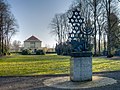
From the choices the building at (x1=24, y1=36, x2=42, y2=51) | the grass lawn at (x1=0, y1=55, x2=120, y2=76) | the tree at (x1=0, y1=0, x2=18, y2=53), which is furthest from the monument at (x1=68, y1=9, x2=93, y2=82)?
the building at (x1=24, y1=36, x2=42, y2=51)

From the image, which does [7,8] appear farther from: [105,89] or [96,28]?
[105,89]

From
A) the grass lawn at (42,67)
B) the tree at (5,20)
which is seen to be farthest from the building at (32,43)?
the grass lawn at (42,67)

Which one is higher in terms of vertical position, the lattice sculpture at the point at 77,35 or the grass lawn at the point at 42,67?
the lattice sculpture at the point at 77,35

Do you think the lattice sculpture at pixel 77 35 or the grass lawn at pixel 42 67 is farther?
the grass lawn at pixel 42 67

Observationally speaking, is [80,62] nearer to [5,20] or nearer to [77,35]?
[77,35]

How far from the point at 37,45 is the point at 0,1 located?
7377 centimetres

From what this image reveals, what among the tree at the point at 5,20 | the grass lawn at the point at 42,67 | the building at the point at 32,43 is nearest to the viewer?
the grass lawn at the point at 42,67

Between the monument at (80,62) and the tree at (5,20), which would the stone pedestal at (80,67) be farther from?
the tree at (5,20)

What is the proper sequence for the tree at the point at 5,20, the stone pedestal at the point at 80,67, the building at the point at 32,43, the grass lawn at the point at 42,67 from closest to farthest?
the stone pedestal at the point at 80,67 → the grass lawn at the point at 42,67 → the tree at the point at 5,20 → the building at the point at 32,43

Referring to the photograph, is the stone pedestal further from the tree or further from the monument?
the tree

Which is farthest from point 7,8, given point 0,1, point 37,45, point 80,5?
point 37,45

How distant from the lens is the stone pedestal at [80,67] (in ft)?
39.7

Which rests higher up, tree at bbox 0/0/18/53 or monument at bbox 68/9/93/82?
tree at bbox 0/0/18/53

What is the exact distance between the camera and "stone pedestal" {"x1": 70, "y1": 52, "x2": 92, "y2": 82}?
12102mm
